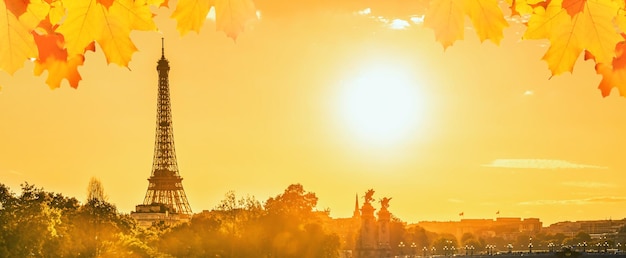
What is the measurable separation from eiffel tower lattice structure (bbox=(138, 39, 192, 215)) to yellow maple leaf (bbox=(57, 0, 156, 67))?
399ft

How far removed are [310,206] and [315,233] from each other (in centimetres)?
2844

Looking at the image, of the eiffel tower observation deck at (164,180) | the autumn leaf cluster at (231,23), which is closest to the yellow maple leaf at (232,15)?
the autumn leaf cluster at (231,23)

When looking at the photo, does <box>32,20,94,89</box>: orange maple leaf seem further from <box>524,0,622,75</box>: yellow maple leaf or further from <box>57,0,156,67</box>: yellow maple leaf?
<box>524,0,622,75</box>: yellow maple leaf

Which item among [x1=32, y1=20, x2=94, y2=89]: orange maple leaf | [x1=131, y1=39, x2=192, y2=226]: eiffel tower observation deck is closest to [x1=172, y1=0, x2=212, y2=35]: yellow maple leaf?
[x1=32, y1=20, x2=94, y2=89]: orange maple leaf

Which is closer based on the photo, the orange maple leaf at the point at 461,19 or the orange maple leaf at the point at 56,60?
the orange maple leaf at the point at 461,19

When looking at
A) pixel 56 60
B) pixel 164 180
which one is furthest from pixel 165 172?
pixel 56 60

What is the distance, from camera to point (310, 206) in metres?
103

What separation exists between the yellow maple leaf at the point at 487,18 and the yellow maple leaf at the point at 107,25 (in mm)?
1216

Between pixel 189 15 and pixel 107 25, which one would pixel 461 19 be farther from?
pixel 107 25

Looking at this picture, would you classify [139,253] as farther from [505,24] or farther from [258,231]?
[505,24]

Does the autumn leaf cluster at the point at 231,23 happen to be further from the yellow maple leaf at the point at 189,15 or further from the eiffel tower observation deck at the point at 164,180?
the eiffel tower observation deck at the point at 164,180

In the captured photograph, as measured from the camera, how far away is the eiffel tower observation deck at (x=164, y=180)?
12425cm

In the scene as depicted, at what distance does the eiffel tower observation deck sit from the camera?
408 feet

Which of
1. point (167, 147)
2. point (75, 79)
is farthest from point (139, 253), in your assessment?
point (167, 147)
